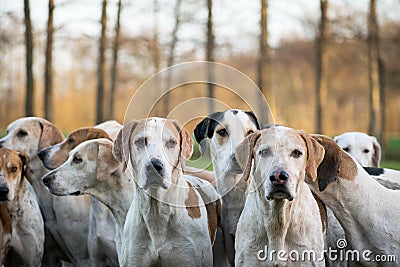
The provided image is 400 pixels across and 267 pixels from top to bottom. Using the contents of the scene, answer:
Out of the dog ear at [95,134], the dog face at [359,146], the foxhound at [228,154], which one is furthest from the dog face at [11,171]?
the dog face at [359,146]

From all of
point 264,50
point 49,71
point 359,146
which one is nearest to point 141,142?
point 359,146

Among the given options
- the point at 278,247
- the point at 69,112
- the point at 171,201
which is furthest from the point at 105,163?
the point at 69,112

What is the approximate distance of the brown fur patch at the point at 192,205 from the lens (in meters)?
5.58

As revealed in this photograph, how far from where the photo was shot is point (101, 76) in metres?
19.0

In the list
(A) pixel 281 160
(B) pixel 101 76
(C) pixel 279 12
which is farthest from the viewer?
(C) pixel 279 12

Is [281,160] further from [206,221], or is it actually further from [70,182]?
[70,182]

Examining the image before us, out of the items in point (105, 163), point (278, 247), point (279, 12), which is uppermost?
point (279, 12)

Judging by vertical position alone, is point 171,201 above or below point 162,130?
below

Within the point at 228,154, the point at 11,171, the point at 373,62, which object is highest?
the point at 373,62

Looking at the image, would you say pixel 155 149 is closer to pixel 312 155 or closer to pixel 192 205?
pixel 192 205

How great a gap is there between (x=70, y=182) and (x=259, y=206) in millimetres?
2004

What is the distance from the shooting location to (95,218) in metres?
6.67

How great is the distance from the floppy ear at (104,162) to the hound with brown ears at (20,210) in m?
0.95

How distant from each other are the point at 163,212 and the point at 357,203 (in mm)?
1512
